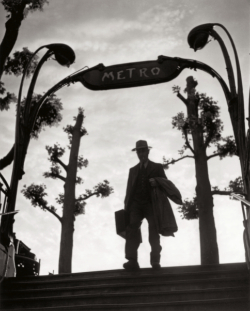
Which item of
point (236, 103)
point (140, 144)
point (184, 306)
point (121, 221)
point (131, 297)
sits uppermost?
point (236, 103)

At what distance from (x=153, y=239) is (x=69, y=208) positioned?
25.7 ft

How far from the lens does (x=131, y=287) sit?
4.78 meters

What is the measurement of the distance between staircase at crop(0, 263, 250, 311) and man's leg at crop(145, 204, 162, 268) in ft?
1.32

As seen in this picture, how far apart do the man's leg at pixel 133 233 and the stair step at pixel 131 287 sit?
1127 mm

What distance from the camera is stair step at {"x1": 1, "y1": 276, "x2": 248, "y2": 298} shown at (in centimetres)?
457

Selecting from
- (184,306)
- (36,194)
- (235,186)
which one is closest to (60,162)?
(36,194)

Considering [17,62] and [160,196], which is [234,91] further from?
[17,62]

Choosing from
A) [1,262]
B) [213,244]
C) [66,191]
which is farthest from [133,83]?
[66,191]

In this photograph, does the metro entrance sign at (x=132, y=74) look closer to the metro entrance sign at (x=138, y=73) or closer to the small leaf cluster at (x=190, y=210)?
the metro entrance sign at (x=138, y=73)

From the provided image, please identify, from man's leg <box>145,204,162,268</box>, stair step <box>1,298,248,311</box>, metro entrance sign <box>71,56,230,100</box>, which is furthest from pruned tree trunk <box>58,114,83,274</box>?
stair step <box>1,298,248,311</box>

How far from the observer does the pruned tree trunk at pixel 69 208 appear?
12512 mm

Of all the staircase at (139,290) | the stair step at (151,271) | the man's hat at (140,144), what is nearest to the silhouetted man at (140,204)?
the man's hat at (140,144)

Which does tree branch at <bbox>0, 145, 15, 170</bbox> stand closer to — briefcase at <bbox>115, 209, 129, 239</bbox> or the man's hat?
the man's hat

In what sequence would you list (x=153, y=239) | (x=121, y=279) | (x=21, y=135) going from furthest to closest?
(x=21, y=135)
(x=153, y=239)
(x=121, y=279)
